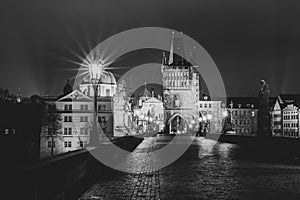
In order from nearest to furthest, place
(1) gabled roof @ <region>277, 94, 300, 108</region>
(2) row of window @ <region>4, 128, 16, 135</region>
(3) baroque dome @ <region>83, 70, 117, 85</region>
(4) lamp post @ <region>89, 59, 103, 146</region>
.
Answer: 1. (4) lamp post @ <region>89, 59, 103, 146</region>
2. (2) row of window @ <region>4, 128, 16, 135</region>
3. (3) baroque dome @ <region>83, 70, 117, 85</region>
4. (1) gabled roof @ <region>277, 94, 300, 108</region>

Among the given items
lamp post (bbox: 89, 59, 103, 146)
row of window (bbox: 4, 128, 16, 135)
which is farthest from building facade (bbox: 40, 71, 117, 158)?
lamp post (bbox: 89, 59, 103, 146)

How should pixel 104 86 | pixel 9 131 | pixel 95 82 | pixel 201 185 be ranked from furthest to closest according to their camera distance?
pixel 104 86, pixel 9 131, pixel 95 82, pixel 201 185

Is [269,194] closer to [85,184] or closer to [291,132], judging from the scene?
[85,184]

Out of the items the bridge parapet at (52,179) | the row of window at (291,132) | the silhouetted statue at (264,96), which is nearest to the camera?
the bridge parapet at (52,179)

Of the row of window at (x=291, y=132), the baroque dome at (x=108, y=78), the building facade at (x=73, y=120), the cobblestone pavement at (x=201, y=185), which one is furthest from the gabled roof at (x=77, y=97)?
the cobblestone pavement at (x=201, y=185)

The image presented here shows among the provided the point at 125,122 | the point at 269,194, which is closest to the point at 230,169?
the point at 269,194

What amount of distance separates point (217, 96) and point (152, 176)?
6978 inches

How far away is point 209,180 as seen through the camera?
56.9ft

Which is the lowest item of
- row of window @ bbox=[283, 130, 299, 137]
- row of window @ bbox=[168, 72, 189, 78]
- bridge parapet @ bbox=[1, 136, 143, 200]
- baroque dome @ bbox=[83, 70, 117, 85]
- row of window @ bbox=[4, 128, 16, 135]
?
row of window @ bbox=[283, 130, 299, 137]

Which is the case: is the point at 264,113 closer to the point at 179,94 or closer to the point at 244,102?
the point at 179,94

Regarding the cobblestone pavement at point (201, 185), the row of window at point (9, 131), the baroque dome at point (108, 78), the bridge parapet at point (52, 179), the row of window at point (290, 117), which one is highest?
the baroque dome at point (108, 78)

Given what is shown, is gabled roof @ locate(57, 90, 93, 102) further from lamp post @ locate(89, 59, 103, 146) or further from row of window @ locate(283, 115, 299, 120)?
lamp post @ locate(89, 59, 103, 146)

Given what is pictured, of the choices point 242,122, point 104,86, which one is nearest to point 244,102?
point 242,122

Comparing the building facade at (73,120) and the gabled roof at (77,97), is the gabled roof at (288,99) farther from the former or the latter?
the gabled roof at (77,97)
